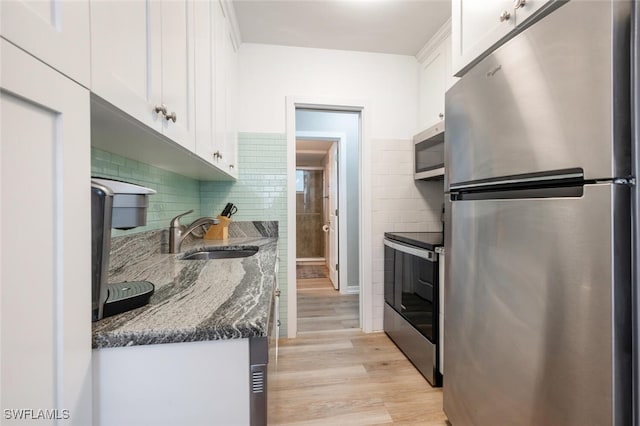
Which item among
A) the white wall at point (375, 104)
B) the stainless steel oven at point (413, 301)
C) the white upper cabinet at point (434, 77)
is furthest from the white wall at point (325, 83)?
the stainless steel oven at point (413, 301)

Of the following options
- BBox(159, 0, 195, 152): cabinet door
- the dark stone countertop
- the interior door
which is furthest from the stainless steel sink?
the interior door

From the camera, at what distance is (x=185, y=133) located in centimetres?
103

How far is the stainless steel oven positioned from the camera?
169 cm

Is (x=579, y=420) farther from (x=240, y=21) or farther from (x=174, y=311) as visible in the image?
(x=240, y=21)

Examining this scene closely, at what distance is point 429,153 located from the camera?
7.20ft

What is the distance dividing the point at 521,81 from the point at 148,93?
1111mm

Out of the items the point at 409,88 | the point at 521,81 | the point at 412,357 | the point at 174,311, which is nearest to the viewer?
the point at 174,311

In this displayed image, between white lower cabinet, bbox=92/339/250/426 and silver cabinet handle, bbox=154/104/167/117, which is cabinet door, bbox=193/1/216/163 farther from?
white lower cabinet, bbox=92/339/250/426

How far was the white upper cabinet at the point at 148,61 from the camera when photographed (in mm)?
554

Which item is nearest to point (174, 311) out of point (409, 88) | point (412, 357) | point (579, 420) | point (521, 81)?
point (579, 420)

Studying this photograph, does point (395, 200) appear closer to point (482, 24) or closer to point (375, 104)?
point (375, 104)

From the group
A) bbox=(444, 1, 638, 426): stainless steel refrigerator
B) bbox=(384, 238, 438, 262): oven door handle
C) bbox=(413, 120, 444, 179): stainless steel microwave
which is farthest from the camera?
bbox=(413, 120, 444, 179): stainless steel microwave

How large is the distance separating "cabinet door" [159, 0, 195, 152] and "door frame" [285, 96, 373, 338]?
48.1 inches

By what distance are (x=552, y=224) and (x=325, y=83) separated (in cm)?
204
